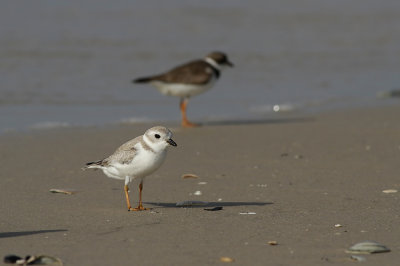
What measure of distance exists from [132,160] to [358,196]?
202 centimetres

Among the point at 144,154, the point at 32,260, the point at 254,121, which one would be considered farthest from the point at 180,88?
the point at 32,260

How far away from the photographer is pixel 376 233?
571 cm

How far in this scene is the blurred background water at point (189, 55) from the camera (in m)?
12.5

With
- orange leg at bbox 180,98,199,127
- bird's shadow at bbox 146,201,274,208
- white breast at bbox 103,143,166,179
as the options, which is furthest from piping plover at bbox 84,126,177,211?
orange leg at bbox 180,98,199,127

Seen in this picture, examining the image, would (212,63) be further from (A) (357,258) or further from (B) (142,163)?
(A) (357,258)

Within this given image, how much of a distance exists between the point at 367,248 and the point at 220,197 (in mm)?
2152

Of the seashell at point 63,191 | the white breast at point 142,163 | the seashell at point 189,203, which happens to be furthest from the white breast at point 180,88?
the white breast at point 142,163

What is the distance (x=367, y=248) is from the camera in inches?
204

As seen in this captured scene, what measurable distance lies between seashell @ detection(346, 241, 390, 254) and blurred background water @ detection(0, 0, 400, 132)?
6.23 m

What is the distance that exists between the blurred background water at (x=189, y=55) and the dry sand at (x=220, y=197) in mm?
1494

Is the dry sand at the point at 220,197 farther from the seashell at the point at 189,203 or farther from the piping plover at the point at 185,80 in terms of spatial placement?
the piping plover at the point at 185,80

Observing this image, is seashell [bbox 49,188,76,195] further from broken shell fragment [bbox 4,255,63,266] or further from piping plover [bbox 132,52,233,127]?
piping plover [bbox 132,52,233,127]

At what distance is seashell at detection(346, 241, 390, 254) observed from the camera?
5172mm

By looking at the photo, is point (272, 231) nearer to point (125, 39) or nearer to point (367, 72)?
point (367, 72)
